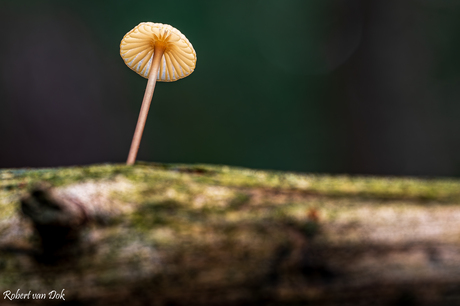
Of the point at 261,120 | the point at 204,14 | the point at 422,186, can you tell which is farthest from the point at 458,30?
the point at 422,186

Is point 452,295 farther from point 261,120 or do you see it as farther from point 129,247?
point 261,120

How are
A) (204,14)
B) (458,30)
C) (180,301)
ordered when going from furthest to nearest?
(204,14) < (458,30) < (180,301)

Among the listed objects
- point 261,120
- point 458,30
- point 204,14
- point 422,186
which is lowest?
point 422,186
